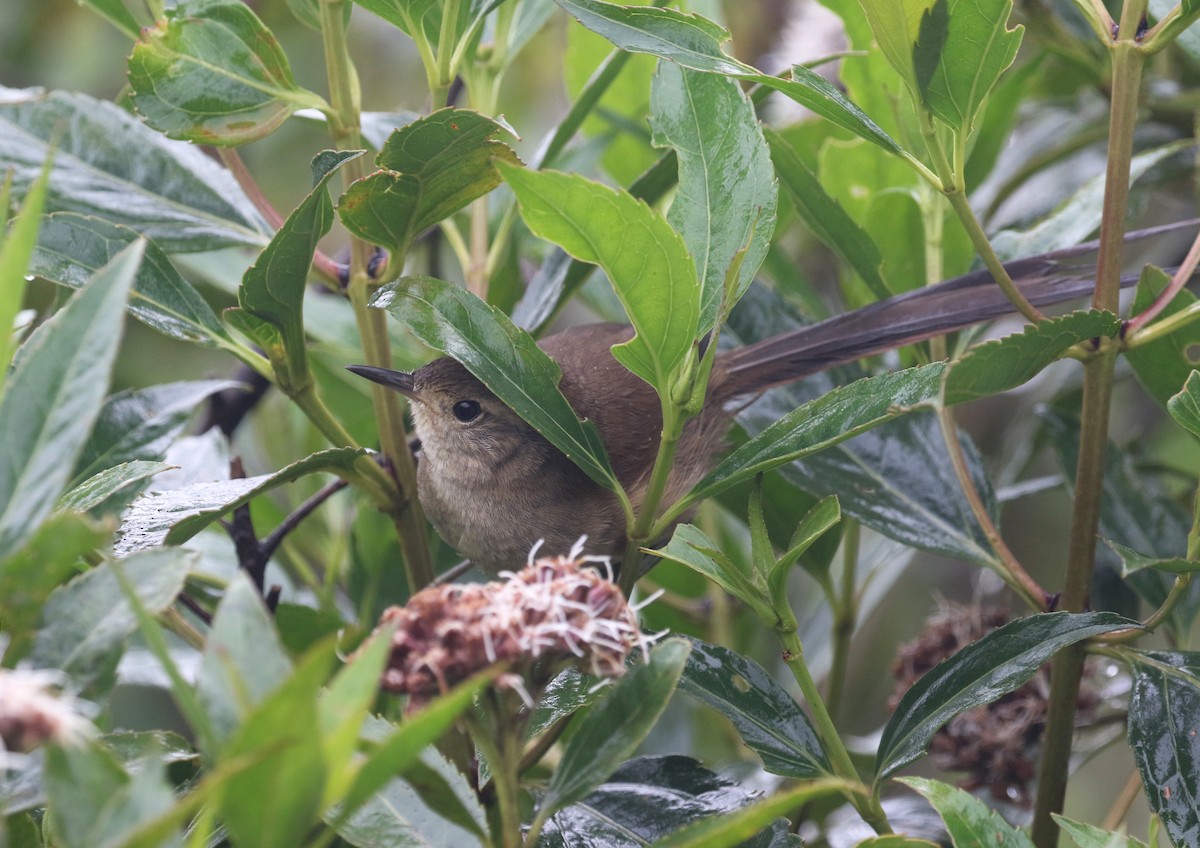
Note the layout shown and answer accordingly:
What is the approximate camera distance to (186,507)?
142cm

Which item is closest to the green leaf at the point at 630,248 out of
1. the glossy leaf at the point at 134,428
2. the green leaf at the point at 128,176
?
the green leaf at the point at 128,176

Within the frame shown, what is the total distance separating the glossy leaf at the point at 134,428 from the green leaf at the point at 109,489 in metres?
0.51

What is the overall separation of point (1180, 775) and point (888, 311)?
89 cm

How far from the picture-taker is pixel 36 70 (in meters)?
4.32

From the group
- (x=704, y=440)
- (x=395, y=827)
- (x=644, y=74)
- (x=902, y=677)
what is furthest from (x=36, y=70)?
(x=395, y=827)

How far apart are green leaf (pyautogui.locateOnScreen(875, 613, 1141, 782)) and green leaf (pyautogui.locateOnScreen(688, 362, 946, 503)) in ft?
1.16

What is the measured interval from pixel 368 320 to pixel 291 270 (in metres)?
0.27

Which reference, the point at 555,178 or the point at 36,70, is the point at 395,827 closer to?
the point at 555,178

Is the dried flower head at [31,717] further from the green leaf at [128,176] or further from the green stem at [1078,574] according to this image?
the green stem at [1078,574]

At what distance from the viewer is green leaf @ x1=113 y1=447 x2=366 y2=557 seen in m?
1.36

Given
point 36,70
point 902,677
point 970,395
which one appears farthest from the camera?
point 36,70

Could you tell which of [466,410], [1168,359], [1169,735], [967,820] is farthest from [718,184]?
[466,410]

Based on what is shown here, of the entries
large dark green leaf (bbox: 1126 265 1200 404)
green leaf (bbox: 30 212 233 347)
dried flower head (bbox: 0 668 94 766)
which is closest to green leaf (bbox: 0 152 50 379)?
dried flower head (bbox: 0 668 94 766)

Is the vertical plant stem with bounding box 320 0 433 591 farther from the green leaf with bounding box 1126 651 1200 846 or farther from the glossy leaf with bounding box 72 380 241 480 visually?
the green leaf with bounding box 1126 651 1200 846
